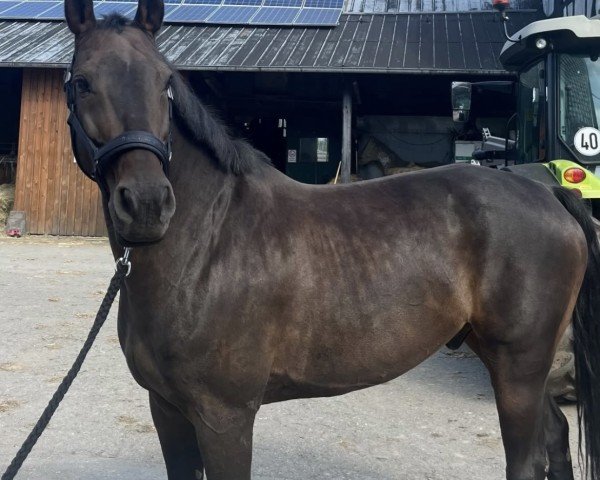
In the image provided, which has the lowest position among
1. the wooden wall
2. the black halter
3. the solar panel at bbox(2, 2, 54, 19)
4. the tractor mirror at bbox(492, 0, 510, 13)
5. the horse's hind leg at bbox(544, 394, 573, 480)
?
the wooden wall

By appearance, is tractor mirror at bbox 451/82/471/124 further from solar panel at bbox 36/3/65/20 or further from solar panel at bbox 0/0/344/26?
solar panel at bbox 36/3/65/20

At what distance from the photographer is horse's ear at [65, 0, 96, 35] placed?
2266 millimetres

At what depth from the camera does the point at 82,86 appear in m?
2.15

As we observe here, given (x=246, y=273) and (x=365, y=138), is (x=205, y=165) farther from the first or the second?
(x=365, y=138)

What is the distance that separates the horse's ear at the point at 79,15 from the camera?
227 centimetres

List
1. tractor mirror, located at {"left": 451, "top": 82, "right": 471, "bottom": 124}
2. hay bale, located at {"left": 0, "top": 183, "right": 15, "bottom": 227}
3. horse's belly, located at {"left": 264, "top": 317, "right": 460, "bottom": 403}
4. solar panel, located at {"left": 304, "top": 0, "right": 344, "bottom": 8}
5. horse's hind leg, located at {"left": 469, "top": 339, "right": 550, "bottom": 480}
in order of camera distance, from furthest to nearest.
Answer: solar panel, located at {"left": 304, "top": 0, "right": 344, "bottom": 8}, hay bale, located at {"left": 0, "top": 183, "right": 15, "bottom": 227}, tractor mirror, located at {"left": 451, "top": 82, "right": 471, "bottom": 124}, horse's hind leg, located at {"left": 469, "top": 339, "right": 550, "bottom": 480}, horse's belly, located at {"left": 264, "top": 317, "right": 460, "bottom": 403}

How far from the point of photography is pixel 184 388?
88.4 inches

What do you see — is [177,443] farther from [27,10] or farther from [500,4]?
[27,10]

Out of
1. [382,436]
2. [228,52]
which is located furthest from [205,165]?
[228,52]

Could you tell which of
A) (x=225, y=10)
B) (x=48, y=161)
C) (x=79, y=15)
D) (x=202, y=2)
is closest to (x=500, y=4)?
(x=79, y=15)

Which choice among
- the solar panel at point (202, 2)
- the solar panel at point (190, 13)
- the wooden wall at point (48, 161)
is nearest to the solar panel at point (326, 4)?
the solar panel at point (202, 2)

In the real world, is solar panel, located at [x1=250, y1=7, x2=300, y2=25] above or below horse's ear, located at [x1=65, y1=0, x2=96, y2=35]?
below

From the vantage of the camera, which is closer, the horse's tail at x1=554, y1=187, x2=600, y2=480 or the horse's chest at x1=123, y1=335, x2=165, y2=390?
the horse's chest at x1=123, y1=335, x2=165, y2=390

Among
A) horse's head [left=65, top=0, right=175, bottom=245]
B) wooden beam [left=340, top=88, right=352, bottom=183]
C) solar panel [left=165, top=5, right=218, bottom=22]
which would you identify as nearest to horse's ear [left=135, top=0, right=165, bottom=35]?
horse's head [left=65, top=0, right=175, bottom=245]
